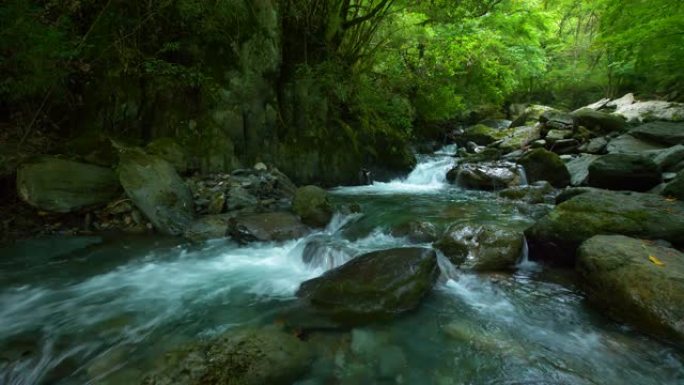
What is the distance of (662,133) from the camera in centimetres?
940

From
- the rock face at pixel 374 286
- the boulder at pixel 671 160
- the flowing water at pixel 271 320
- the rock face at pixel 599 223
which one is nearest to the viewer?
the flowing water at pixel 271 320

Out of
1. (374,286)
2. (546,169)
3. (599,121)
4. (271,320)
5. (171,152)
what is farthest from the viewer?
(599,121)

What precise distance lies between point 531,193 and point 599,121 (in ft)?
20.3

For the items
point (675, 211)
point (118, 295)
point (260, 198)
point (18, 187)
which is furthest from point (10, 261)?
point (675, 211)

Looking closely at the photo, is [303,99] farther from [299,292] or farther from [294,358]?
[294,358]

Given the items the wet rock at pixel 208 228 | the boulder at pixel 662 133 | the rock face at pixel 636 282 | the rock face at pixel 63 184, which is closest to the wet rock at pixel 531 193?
the boulder at pixel 662 133

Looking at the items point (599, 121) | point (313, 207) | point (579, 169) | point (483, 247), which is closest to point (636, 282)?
point (483, 247)

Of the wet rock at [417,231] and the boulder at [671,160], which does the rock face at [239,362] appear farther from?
the boulder at [671,160]

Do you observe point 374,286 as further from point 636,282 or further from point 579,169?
point 579,169

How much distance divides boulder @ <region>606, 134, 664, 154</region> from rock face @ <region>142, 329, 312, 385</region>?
32.2 ft

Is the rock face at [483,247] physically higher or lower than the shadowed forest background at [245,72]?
lower

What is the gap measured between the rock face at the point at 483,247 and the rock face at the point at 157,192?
4.07 meters

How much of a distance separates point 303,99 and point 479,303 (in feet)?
21.4

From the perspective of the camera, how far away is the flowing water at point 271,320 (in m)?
2.78
